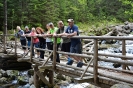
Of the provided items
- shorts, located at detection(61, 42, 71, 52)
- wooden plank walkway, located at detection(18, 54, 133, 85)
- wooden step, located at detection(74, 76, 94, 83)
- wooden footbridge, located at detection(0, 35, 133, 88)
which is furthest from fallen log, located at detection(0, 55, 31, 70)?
→ wooden step, located at detection(74, 76, 94, 83)

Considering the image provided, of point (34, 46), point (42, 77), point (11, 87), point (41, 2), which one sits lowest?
point (11, 87)

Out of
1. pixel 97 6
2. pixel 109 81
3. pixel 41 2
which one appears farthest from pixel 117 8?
pixel 109 81

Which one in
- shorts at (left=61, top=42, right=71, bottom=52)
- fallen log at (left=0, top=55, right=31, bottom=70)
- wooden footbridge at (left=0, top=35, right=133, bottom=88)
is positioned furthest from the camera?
fallen log at (left=0, top=55, right=31, bottom=70)

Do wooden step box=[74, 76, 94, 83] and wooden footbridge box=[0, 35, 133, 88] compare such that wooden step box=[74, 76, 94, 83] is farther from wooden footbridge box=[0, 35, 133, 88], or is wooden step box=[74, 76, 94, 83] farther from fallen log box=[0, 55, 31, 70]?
fallen log box=[0, 55, 31, 70]

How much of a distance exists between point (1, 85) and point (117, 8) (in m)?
49.1

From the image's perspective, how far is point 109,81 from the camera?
5.95 m

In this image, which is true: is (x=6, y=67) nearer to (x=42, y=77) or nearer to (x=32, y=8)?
(x=42, y=77)

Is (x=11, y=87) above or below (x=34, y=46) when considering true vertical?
below

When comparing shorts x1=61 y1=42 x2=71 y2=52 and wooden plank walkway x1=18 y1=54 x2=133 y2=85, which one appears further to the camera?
shorts x1=61 y1=42 x2=71 y2=52

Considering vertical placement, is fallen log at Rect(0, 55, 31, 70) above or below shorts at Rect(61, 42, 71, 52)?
below

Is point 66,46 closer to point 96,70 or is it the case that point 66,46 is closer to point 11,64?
point 96,70

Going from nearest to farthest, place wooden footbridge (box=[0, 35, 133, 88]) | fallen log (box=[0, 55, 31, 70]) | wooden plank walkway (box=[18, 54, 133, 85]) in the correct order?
wooden footbridge (box=[0, 35, 133, 88])
wooden plank walkway (box=[18, 54, 133, 85])
fallen log (box=[0, 55, 31, 70])

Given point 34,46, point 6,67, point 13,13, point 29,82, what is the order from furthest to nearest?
point 13,13
point 6,67
point 29,82
point 34,46

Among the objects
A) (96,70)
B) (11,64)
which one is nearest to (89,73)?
(96,70)
